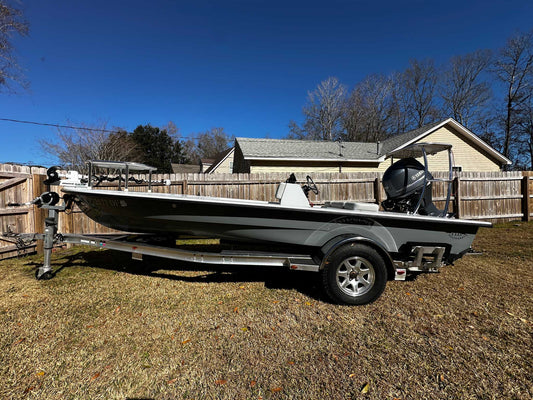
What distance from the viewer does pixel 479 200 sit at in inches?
311

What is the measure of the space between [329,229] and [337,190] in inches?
185

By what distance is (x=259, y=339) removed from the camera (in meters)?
2.27

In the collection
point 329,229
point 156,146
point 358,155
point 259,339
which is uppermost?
point 156,146

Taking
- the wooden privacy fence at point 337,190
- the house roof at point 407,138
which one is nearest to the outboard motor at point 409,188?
the wooden privacy fence at point 337,190

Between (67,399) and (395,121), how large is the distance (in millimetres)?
31200

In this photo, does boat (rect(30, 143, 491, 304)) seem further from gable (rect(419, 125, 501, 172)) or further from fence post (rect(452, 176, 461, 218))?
gable (rect(419, 125, 501, 172))

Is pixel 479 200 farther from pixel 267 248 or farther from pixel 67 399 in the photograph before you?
pixel 67 399

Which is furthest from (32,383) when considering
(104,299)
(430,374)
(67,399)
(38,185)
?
(38,185)

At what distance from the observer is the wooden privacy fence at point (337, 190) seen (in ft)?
16.7

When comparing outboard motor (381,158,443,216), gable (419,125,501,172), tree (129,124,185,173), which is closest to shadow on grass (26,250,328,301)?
outboard motor (381,158,443,216)

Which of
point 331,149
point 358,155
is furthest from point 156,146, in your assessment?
point 358,155

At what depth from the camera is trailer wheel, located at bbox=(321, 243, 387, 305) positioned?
278cm

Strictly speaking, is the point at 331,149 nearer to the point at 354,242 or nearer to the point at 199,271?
the point at 199,271

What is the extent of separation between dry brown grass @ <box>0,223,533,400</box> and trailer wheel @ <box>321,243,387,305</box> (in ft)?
0.50
